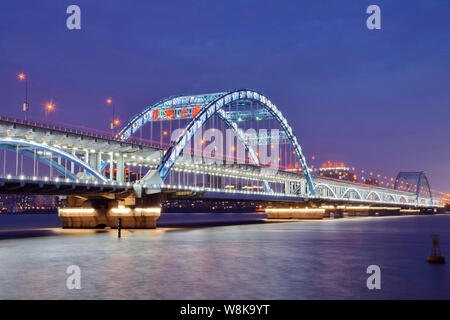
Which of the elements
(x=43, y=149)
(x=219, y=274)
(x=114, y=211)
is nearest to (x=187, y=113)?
(x=114, y=211)

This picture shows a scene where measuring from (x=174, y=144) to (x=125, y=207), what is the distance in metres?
12.6

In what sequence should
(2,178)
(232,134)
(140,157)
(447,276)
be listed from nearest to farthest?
1. (447,276)
2. (2,178)
3. (140,157)
4. (232,134)

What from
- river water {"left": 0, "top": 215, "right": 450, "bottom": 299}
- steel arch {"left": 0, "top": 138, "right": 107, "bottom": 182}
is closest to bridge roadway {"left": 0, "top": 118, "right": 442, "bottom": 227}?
steel arch {"left": 0, "top": 138, "right": 107, "bottom": 182}

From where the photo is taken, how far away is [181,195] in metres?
75.2

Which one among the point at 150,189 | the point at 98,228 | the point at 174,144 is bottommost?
the point at 98,228

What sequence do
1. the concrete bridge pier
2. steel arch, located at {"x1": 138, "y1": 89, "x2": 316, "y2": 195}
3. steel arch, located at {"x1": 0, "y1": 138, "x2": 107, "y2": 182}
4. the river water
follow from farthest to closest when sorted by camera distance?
steel arch, located at {"x1": 138, "y1": 89, "x2": 316, "y2": 195}
the concrete bridge pier
steel arch, located at {"x1": 0, "y1": 138, "x2": 107, "y2": 182}
the river water

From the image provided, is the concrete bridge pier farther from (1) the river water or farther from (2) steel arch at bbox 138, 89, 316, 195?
(1) the river water

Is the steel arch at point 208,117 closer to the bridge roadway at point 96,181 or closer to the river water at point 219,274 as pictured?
the bridge roadway at point 96,181

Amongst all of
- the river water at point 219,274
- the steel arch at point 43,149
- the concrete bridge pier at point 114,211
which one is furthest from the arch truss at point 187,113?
the river water at point 219,274

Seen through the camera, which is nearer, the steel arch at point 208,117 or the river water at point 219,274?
the river water at point 219,274

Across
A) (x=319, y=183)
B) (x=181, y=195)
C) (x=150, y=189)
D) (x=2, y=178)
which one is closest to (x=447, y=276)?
(x=2, y=178)
